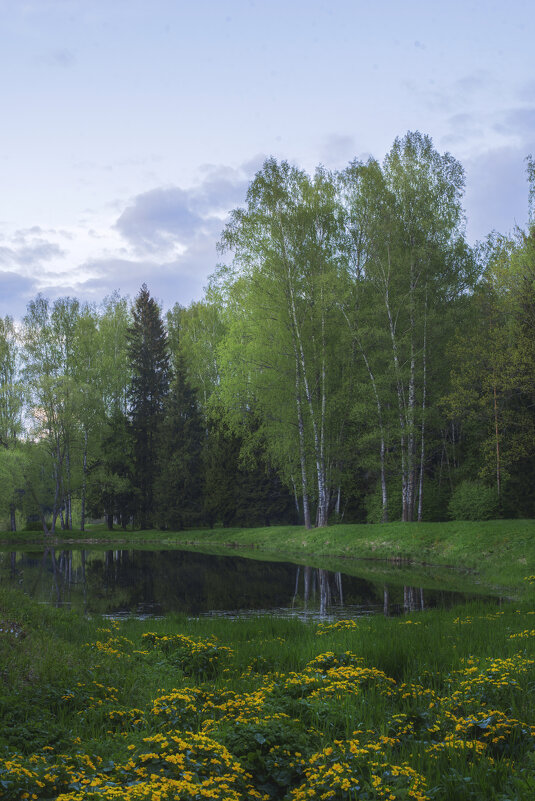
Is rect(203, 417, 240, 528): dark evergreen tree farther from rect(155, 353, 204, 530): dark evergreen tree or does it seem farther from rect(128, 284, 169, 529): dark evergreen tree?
rect(128, 284, 169, 529): dark evergreen tree

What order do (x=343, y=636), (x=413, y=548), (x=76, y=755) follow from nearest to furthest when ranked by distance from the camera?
1. (x=76, y=755)
2. (x=343, y=636)
3. (x=413, y=548)

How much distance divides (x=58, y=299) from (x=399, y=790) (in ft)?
200

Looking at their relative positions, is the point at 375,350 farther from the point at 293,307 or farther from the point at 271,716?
the point at 271,716

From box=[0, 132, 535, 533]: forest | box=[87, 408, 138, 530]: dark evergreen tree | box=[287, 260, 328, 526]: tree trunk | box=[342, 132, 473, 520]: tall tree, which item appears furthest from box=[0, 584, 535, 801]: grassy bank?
box=[87, 408, 138, 530]: dark evergreen tree

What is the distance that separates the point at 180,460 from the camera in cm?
5519

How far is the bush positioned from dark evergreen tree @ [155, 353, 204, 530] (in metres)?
26.2

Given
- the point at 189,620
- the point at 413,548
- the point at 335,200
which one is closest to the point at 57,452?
the point at 335,200

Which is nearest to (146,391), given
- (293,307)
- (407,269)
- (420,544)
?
(293,307)

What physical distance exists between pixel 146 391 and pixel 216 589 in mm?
42227

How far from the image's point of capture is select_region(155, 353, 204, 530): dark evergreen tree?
2152 inches

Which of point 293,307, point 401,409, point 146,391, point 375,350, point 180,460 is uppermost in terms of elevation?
point 293,307

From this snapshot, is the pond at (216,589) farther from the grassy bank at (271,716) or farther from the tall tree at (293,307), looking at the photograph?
the tall tree at (293,307)

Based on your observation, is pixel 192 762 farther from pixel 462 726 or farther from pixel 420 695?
pixel 420 695

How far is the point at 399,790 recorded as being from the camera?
4.48 metres
